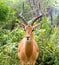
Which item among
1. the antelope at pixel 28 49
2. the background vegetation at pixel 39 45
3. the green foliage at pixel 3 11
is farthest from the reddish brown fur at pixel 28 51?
the green foliage at pixel 3 11

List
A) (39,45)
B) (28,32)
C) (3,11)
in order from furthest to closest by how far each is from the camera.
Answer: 1. (3,11)
2. (39,45)
3. (28,32)

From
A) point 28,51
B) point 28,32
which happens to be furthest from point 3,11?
point 28,32

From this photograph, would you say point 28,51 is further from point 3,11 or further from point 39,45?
point 3,11

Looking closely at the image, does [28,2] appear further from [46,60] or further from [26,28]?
[26,28]

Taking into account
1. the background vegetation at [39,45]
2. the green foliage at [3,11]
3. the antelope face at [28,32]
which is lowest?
the background vegetation at [39,45]

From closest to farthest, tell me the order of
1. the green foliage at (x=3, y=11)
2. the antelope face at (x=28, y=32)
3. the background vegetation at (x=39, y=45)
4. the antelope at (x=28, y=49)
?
the antelope face at (x=28, y=32)
the antelope at (x=28, y=49)
the background vegetation at (x=39, y=45)
the green foliage at (x=3, y=11)

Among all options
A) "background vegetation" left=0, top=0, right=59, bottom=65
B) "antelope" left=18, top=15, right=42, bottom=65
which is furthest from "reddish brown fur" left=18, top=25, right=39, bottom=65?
"background vegetation" left=0, top=0, right=59, bottom=65

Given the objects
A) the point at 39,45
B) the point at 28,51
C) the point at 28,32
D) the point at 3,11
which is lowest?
the point at 39,45

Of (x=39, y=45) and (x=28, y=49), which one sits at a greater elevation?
(x=28, y=49)

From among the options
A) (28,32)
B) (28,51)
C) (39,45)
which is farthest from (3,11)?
(28,32)

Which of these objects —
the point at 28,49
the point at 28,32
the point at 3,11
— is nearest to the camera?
the point at 28,32

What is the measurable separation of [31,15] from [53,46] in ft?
28.6

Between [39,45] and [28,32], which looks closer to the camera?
[28,32]

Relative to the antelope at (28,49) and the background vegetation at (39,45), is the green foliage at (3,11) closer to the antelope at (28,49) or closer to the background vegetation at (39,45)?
the background vegetation at (39,45)
